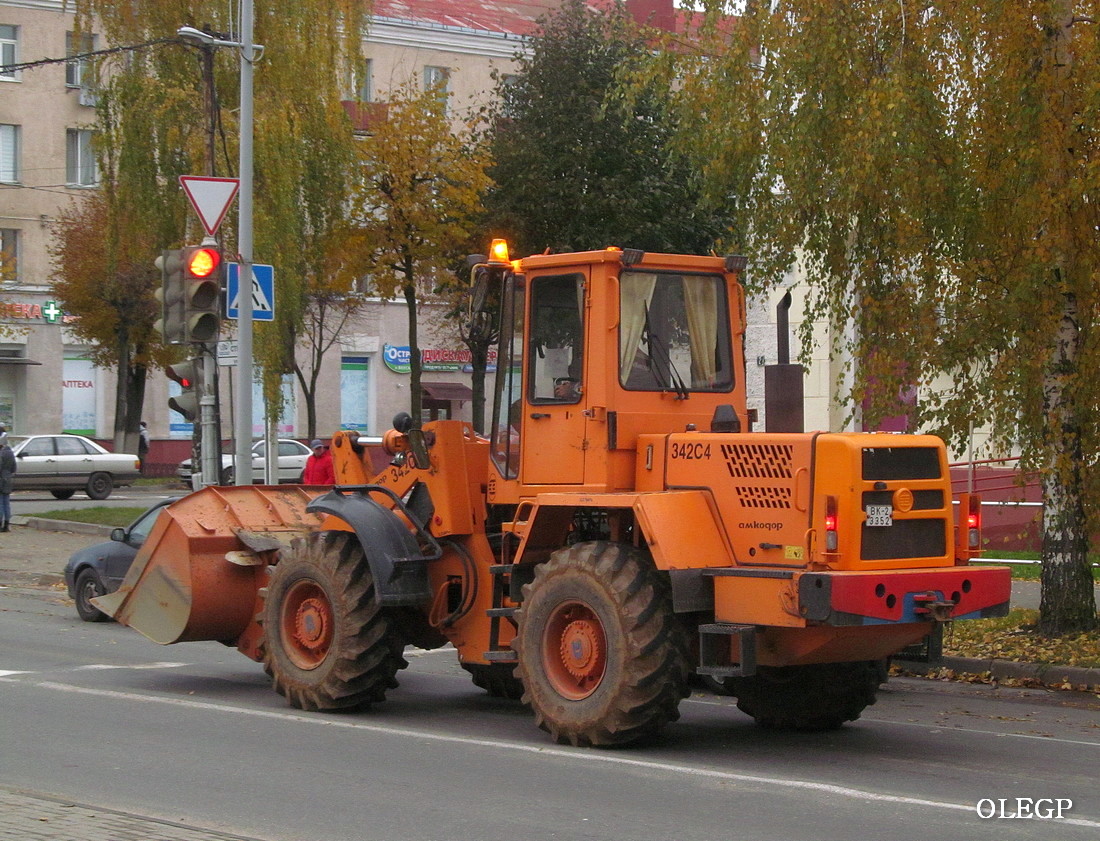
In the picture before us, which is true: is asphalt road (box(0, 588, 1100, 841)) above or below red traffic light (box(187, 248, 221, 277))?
Result: below

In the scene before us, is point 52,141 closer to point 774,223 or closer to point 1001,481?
point 1001,481

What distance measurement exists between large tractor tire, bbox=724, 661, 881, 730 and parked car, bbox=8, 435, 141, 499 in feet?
98.4

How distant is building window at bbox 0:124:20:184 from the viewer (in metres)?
49.2

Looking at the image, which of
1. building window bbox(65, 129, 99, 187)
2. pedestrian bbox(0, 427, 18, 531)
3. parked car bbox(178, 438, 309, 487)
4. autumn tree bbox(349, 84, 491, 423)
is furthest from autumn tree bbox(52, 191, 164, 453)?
pedestrian bbox(0, 427, 18, 531)

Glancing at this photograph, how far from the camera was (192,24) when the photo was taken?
1028 inches

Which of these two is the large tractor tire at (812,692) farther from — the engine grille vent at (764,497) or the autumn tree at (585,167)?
the autumn tree at (585,167)

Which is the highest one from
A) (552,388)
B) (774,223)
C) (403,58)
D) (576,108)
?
(403,58)

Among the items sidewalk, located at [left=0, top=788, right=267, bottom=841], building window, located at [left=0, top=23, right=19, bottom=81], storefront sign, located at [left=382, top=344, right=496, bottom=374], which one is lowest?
sidewalk, located at [left=0, top=788, right=267, bottom=841]

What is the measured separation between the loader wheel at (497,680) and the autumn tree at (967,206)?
4486 millimetres

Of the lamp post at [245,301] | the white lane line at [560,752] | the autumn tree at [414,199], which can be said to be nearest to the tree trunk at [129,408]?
the autumn tree at [414,199]

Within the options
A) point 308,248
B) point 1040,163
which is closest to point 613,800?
point 1040,163

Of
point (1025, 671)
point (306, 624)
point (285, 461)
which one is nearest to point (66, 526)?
point (285, 461)

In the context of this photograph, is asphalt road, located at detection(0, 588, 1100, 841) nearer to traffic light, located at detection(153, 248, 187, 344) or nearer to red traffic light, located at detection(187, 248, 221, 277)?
traffic light, located at detection(153, 248, 187, 344)

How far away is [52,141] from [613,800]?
46.5 m
